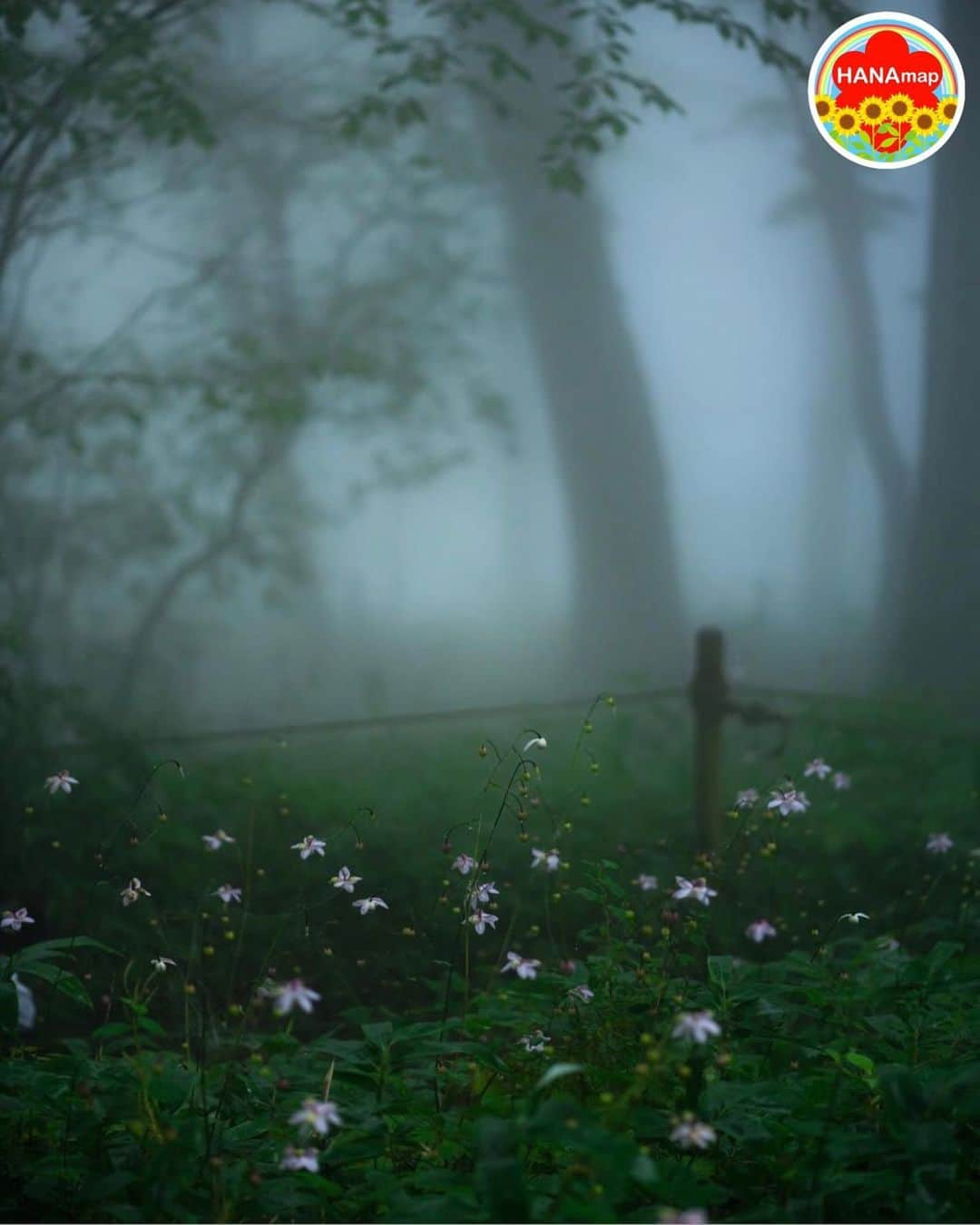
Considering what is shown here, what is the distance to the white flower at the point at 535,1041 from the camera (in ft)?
5.73

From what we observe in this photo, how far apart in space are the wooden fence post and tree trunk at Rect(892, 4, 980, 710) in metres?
3.47

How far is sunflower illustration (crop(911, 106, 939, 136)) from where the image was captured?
4250 millimetres

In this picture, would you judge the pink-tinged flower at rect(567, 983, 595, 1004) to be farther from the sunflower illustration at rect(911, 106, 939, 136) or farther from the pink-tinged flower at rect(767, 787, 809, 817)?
the sunflower illustration at rect(911, 106, 939, 136)

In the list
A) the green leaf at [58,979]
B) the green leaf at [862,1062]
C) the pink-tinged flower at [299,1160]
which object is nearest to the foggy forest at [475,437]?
the green leaf at [58,979]

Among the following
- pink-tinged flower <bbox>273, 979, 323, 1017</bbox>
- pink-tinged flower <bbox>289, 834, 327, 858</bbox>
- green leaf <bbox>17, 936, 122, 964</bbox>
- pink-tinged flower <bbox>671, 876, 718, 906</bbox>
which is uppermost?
pink-tinged flower <bbox>289, 834, 327, 858</bbox>

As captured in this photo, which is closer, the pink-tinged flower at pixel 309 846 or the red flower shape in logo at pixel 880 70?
the pink-tinged flower at pixel 309 846

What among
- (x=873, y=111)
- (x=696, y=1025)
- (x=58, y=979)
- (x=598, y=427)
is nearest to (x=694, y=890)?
(x=696, y=1025)

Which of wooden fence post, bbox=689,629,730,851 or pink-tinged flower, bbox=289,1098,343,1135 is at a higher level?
wooden fence post, bbox=689,629,730,851

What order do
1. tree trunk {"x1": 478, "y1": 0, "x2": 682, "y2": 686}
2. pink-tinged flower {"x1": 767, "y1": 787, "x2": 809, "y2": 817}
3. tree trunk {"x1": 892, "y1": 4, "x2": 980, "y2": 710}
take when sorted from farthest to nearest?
tree trunk {"x1": 478, "y1": 0, "x2": 682, "y2": 686}
tree trunk {"x1": 892, "y1": 4, "x2": 980, "y2": 710}
pink-tinged flower {"x1": 767, "y1": 787, "x2": 809, "y2": 817}

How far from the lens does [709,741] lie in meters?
3.58

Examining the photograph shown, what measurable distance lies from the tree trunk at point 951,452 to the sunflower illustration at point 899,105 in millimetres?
2899

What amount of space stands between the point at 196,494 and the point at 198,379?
0.63 meters

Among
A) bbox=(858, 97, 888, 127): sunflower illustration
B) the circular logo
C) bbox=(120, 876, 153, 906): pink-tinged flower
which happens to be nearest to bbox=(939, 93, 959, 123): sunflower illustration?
the circular logo

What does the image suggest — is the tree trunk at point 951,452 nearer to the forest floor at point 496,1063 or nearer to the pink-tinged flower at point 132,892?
the forest floor at point 496,1063
